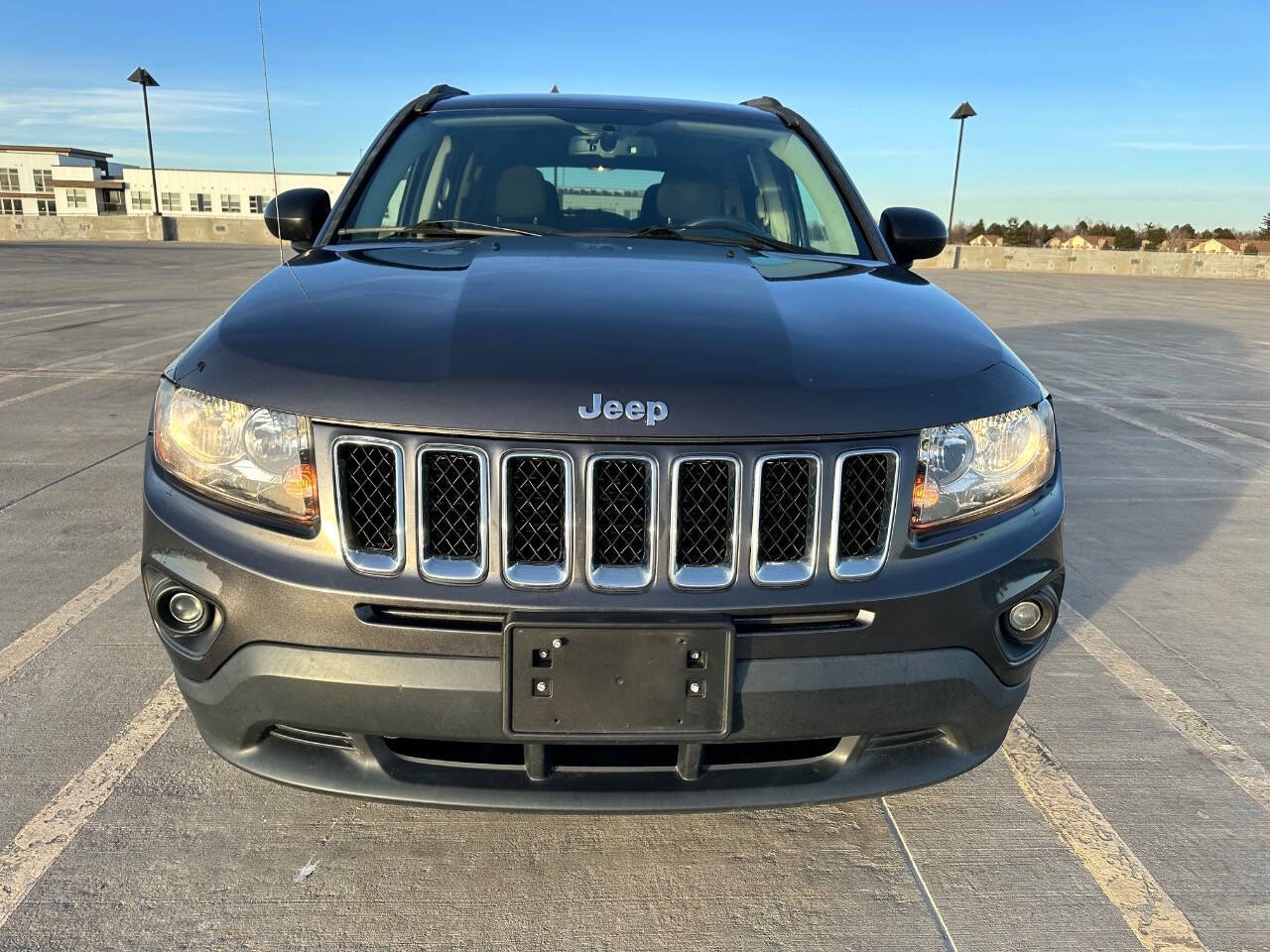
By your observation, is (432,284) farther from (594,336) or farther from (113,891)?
(113,891)

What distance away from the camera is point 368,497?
1725mm

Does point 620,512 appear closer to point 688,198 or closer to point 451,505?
point 451,505

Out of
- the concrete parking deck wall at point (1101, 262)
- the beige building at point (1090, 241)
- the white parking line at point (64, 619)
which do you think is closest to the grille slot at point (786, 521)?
the white parking line at point (64, 619)

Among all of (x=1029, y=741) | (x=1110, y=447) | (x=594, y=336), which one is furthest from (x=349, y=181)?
(x=1110, y=447)

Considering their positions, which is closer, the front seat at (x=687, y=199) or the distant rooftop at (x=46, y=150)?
the front seat at (x=687, y=199)

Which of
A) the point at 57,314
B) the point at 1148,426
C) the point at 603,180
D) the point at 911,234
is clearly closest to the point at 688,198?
the point at 603,180

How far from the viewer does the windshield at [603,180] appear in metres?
3.02

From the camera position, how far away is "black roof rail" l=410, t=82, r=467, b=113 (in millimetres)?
3537

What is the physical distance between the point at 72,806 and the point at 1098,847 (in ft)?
7.79

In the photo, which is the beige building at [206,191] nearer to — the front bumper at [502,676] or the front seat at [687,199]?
the front seat at [687,199]

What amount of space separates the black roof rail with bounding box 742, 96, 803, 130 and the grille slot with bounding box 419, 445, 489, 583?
8.16ft

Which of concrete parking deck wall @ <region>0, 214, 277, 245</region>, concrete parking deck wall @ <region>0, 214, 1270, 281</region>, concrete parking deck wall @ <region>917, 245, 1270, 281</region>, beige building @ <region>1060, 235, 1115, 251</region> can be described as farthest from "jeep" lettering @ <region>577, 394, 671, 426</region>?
beige building @ <region>1060, 235, 1115, 251</region>

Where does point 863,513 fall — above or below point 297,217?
below

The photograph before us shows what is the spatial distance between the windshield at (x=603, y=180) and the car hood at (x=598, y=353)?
2.30ft
